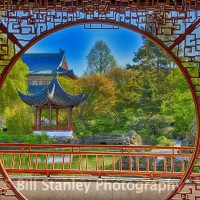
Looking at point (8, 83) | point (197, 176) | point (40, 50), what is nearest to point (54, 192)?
point (197, 176)

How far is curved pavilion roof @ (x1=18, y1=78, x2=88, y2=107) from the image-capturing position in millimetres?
10477

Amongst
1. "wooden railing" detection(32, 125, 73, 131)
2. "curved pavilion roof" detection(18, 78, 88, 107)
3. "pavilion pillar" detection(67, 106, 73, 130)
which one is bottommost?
"wooden railing" detection(32, 125, 73, 131)

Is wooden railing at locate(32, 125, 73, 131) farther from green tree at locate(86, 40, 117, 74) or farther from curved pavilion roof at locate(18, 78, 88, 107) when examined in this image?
green tree at locate(86, 40, 117, 74)

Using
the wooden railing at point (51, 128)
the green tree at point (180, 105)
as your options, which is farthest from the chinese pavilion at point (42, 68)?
the green tree at point (180, 105)

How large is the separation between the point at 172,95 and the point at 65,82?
321 cm

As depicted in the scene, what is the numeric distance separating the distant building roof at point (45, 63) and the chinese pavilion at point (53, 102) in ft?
2.96

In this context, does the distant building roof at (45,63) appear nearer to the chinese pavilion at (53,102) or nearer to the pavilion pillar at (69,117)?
the chinese pavilion at (53,102)

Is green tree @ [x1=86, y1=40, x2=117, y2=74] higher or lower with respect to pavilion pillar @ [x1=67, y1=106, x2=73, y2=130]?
higher

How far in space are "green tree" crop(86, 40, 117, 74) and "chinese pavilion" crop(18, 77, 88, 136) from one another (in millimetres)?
875

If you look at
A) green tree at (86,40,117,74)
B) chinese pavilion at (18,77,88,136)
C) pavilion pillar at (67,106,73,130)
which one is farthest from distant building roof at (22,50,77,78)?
pavilion pillar at (67,106,73,130)

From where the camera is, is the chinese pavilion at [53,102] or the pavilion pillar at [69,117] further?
the pavilion pillar at [69,117]

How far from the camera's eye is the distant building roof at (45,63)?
11930 millimetres

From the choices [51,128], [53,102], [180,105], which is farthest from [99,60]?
[180,105]

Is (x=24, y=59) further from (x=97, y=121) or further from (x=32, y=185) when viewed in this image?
(x=32, y=185)
